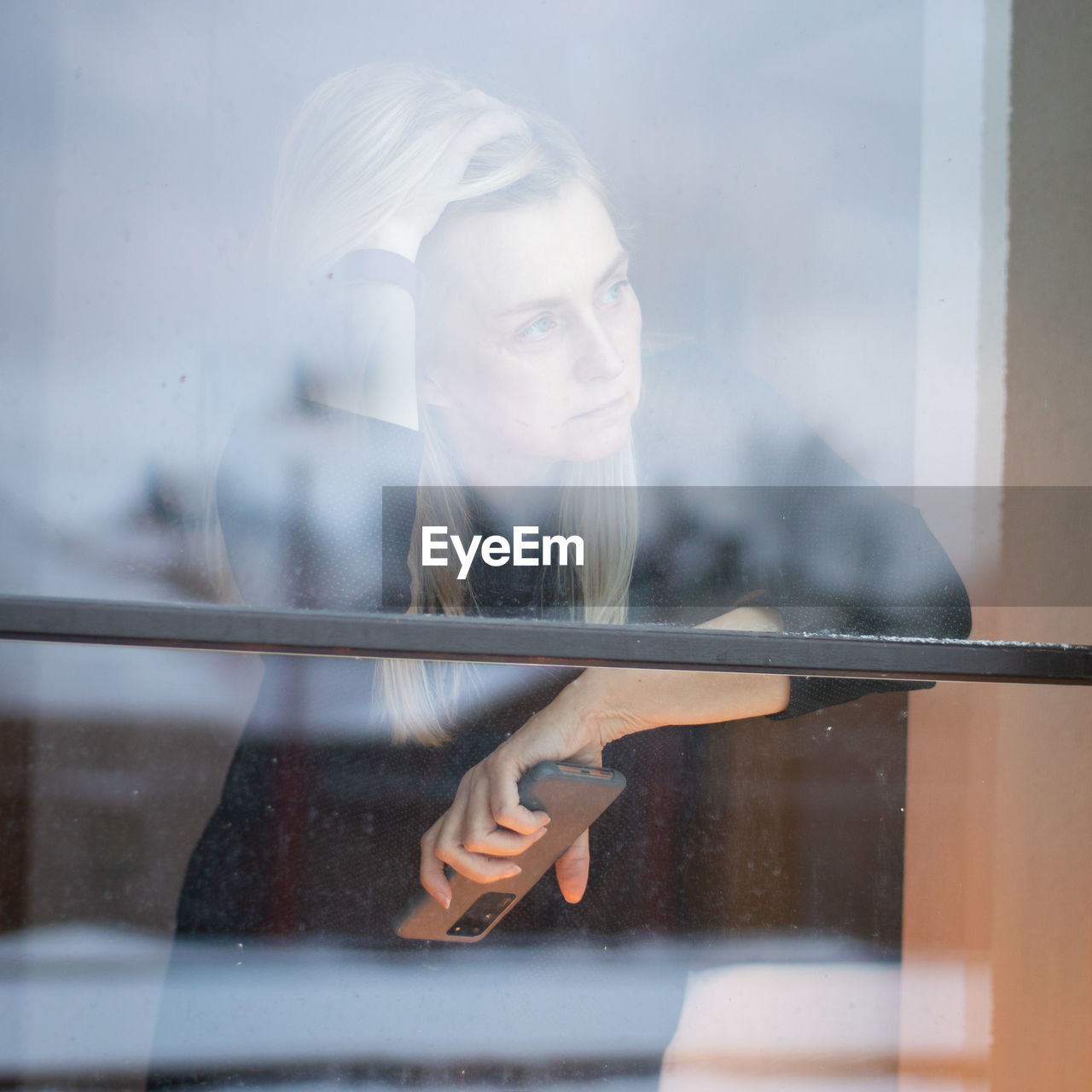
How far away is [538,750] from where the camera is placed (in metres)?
1.39

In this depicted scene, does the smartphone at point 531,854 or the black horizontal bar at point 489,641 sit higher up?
the black horizontal bar at point 489,641

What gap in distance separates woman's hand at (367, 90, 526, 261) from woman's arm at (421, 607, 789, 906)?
0.81 m

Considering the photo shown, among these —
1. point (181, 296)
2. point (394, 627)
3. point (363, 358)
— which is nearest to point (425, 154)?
point (363, 358)

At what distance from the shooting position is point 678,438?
136 cm

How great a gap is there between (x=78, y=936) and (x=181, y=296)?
3.66 feet

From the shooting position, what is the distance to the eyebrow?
133cm

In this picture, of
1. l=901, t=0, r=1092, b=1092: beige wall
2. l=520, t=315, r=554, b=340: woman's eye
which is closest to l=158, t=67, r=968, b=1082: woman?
l=520, t=315, r=554, b=340: woman's eye

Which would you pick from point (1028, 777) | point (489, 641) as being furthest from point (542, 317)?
point (1028, 777)

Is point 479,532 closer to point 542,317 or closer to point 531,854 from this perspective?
point 542,317

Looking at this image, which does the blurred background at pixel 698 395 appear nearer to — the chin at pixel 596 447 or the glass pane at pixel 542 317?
the glass pane at pixel 542 317

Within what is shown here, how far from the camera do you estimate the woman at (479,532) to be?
1307mm

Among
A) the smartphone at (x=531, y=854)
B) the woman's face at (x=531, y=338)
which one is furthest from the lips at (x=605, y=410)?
the smartphone at (x=531, y=854)

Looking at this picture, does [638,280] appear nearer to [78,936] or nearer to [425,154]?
[425,154]

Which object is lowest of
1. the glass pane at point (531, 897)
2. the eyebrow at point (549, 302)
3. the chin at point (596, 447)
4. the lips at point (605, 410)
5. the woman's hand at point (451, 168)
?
the glass pane at point (531, 897)
